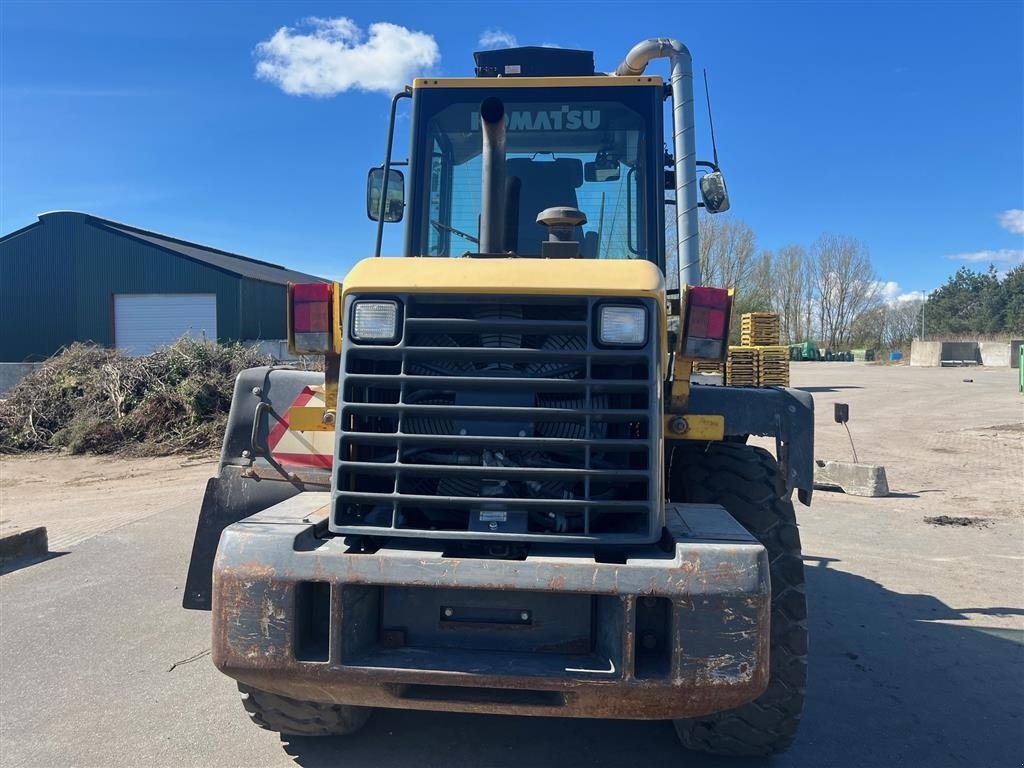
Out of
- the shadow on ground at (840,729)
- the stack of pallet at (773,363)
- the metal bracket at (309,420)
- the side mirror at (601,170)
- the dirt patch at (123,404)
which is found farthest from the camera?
the stack of pallet at (773,363)

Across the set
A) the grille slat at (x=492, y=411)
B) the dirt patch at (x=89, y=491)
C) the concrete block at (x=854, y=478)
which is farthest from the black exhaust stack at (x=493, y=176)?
the concrete block at (x=854, y=478)

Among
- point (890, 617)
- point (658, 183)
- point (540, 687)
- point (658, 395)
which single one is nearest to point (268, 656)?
point (540, 687)

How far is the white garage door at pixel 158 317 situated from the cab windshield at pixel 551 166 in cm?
2737

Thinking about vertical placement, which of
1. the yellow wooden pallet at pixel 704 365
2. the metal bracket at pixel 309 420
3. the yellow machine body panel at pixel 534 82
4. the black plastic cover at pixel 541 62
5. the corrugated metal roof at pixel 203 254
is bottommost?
the metal bracket at pixel 309 420

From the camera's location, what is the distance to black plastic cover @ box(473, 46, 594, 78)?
470cm

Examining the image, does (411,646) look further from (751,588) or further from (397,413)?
(751,588)

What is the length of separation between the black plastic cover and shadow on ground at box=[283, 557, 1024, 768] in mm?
3746

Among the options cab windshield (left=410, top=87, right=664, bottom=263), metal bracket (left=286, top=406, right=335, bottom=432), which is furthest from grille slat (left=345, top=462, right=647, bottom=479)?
cab windshield (left=410, top=87, right=664, bottom=263)

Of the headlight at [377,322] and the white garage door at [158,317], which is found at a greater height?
the white garage door at [158,317]

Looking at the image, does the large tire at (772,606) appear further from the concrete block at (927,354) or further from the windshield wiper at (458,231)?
the concrete block at (927,354)

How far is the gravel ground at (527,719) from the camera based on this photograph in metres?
3.14

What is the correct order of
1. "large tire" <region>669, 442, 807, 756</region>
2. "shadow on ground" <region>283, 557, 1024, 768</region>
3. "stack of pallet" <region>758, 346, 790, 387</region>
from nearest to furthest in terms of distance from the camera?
1. "large tire" <region>669, 442, 807, 756</region>
2. "shadow on ground" <region>283, 557, 1024, 768</region>
3. "stack of pallet" <region>758, 346, 790, 387</region>

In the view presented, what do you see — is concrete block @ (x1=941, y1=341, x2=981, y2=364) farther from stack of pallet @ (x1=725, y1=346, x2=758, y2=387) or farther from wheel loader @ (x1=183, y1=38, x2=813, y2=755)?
wheel loader @ (x1=183, y1=38, x2=813, y2=755)

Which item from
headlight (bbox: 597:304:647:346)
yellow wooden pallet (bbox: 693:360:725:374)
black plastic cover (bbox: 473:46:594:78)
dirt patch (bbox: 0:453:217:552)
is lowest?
dirt patch (bbox: 0:453:217:552)
